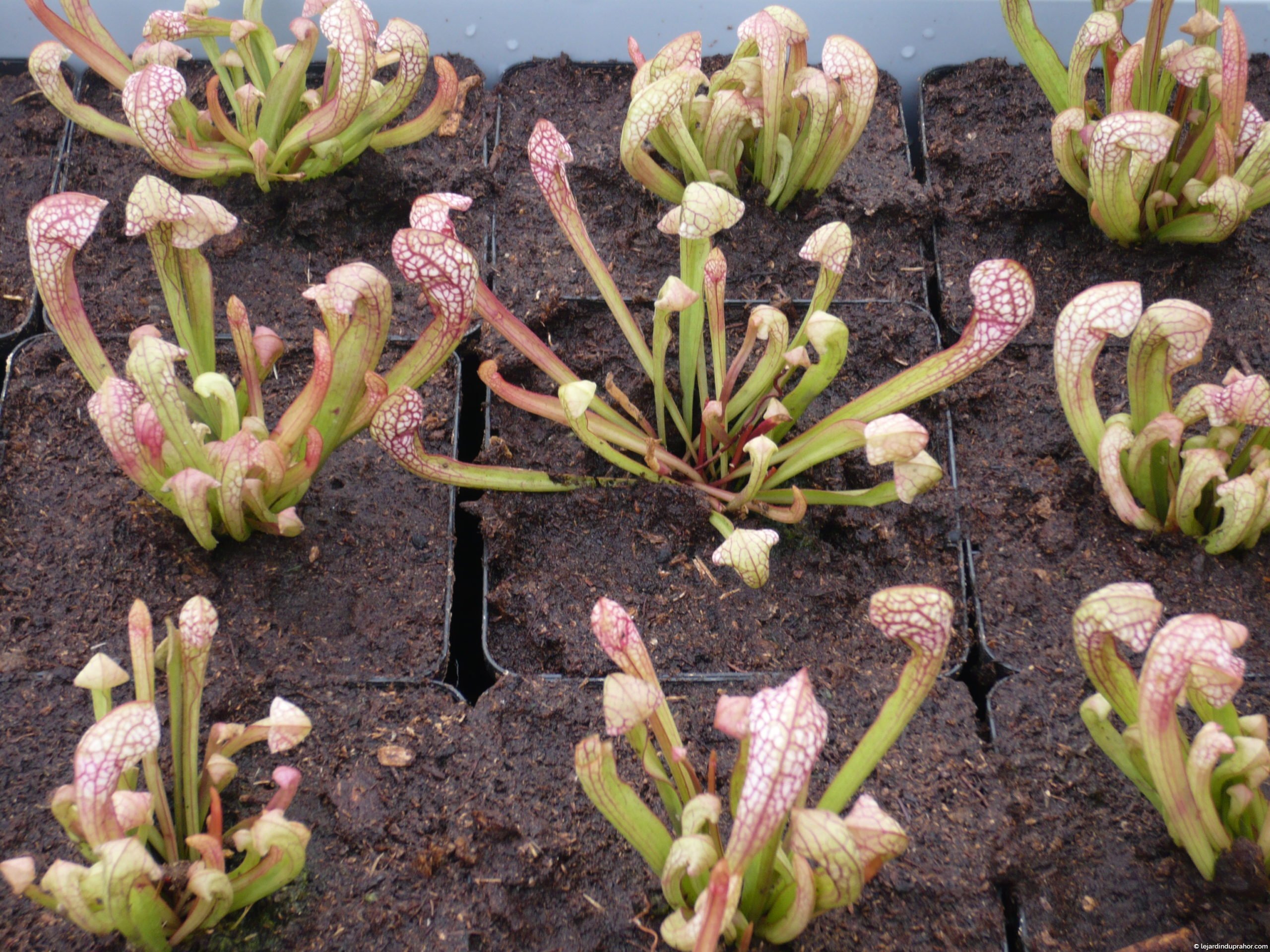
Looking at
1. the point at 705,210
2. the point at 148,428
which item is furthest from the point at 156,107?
the point at 705,210

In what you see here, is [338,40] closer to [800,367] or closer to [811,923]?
[800,367]

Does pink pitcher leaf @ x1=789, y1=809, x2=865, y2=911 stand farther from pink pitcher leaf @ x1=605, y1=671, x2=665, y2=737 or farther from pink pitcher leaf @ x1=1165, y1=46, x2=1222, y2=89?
pink pitcher leaf @ x1=1165, y1=46, x2=1222, y2=89

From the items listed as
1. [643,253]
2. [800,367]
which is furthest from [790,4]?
[800,367]

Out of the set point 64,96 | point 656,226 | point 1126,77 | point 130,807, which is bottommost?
point 130,807

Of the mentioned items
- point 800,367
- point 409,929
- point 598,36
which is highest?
point 598,36

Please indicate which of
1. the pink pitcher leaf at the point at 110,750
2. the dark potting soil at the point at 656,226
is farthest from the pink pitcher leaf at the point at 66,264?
the dark potting soil at the point at 656,226

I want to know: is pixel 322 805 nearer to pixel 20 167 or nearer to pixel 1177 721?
pixel 1177 721
